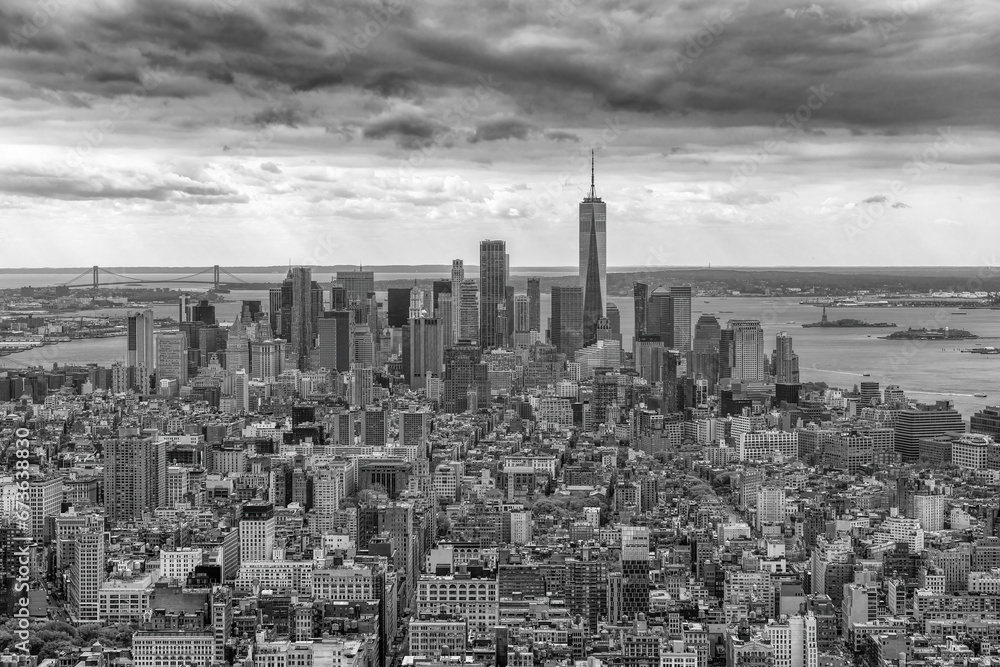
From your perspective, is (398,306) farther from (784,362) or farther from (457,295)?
(784,362)

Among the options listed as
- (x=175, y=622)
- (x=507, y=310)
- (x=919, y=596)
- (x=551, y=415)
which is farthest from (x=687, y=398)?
(x=175, y=622)

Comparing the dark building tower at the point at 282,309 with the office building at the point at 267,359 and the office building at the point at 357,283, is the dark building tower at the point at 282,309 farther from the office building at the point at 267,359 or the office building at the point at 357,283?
the office building at the point at 357,283

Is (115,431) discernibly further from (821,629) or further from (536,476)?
(821,629)

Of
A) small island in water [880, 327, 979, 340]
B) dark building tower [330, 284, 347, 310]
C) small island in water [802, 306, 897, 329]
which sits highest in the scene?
dark building tower [330, 284, 347, 310]

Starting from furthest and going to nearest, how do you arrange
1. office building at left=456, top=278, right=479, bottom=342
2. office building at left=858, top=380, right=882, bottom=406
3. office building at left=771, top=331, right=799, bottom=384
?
office building at left=456, top=278, right=479, bottom=342
office building at left=771, top=331, right=799, bottom=384
office building at left=858, top=380, right=882, bottom=406

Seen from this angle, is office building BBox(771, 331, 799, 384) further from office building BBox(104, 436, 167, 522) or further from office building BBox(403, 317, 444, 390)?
office building BBox(104, 436, 167, 522)

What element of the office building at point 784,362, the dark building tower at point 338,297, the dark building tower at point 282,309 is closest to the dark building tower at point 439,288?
the dark building tower at point 338,297

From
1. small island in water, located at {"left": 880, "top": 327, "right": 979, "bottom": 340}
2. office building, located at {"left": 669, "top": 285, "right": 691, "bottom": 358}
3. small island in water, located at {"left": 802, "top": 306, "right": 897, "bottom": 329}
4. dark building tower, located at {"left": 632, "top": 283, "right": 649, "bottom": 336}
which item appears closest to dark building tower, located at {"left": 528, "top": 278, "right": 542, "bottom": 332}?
dark building tower, located at {"left": 632, "top": 283, "right": 649, "bottom": 336}
